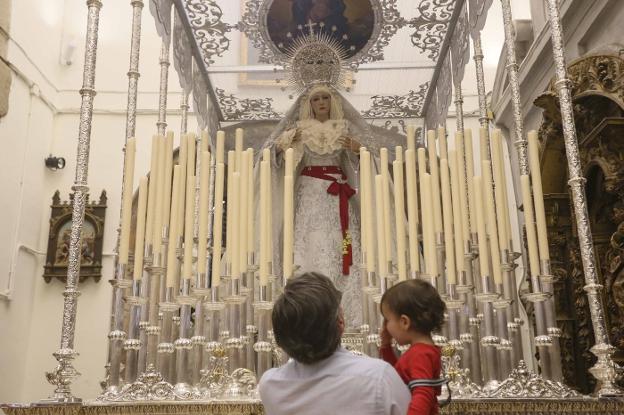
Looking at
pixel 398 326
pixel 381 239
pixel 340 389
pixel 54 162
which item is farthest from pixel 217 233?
pixel 54 162

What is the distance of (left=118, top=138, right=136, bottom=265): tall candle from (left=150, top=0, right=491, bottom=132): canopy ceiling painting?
1359 millimetres

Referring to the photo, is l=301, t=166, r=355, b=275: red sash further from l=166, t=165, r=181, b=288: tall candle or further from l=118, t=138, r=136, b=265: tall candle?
l=118, t=138, r=136, b=265: tall candle

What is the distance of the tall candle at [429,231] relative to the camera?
2311 mm

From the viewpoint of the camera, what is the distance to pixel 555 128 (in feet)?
14.8

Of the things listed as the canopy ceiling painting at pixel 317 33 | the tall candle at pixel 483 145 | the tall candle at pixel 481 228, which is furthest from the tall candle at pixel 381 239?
the canopy ceiling painting at pixel 317 33

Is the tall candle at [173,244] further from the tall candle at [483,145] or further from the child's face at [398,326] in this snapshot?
the tall candle at [483,145]

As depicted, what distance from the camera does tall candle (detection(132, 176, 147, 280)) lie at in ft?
7.86

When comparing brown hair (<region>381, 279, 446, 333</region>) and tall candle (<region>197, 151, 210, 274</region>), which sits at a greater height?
tall candle (<region>197, 151, 210, 274</region>)

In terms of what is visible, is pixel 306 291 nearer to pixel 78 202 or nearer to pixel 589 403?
pixel 589 403

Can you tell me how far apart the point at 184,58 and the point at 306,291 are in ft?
10.2

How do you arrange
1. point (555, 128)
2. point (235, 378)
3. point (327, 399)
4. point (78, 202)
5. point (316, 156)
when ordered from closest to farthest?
point (327, 399), point (235, 378), point (78, 202), point (316, 156), point (555, 128)

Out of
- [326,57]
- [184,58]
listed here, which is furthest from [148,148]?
[326,57]

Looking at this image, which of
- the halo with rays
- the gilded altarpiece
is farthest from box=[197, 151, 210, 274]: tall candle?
the gilded altarpiece

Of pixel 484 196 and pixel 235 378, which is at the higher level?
pixel 484 196
